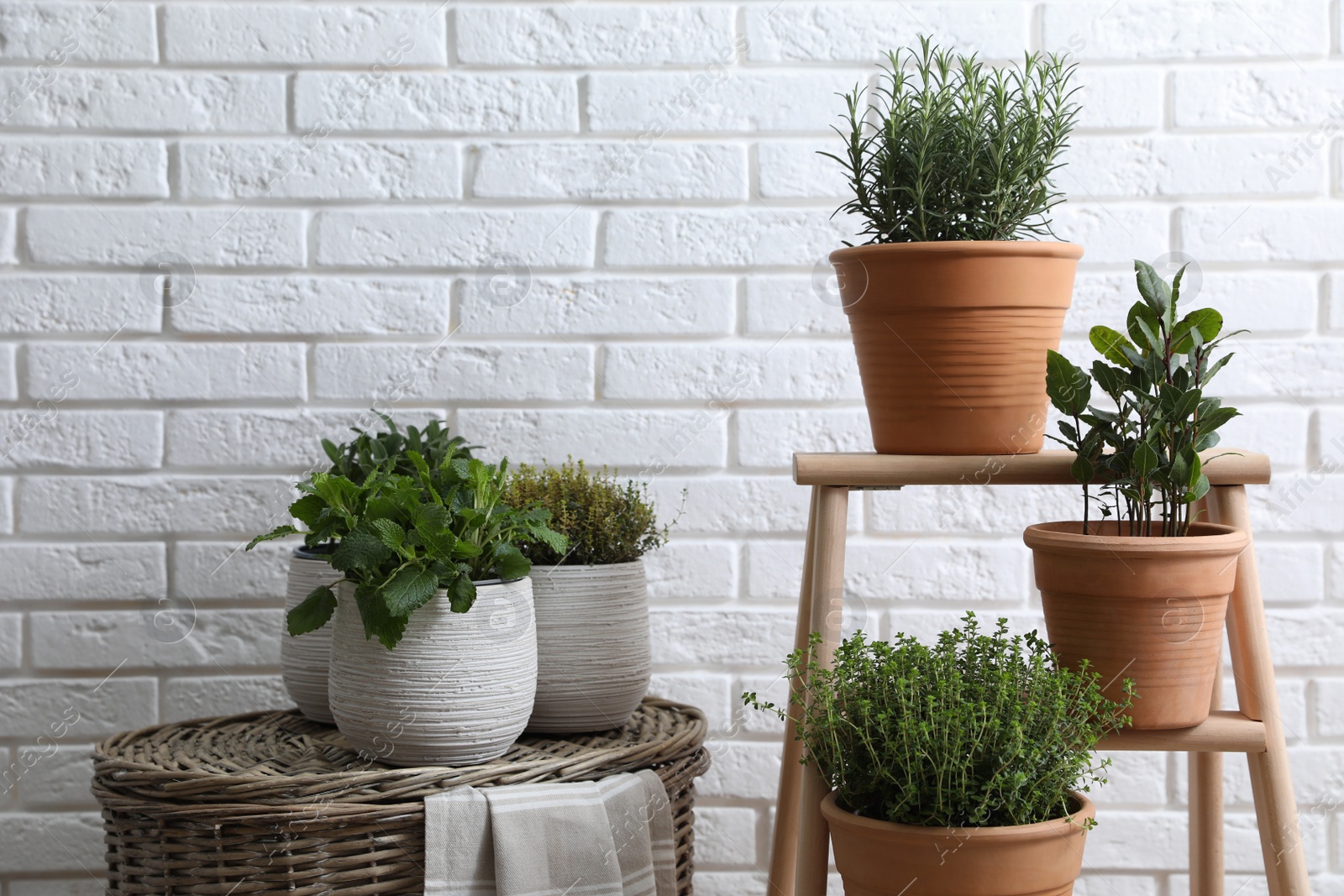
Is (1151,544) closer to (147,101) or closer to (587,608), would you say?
(587,608)

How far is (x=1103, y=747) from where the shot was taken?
0.98 metres

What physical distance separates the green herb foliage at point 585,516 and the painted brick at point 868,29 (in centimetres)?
66

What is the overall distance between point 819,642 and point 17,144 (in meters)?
1.26

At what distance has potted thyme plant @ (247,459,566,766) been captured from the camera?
1.02 m

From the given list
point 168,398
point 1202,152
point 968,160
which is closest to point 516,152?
point 168,398

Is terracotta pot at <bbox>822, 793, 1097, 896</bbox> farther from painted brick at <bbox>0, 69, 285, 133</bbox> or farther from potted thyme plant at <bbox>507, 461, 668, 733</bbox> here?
painted brick at <bbox>0, 69, 285, 133</bbox>

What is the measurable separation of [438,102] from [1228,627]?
116cm

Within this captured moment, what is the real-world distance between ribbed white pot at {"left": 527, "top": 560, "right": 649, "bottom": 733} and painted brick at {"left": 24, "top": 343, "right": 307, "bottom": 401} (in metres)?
0.55

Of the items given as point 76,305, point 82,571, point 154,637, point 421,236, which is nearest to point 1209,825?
point 421,236

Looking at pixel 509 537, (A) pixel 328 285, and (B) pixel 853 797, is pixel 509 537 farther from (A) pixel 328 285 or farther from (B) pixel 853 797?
(A) pixel 328 285

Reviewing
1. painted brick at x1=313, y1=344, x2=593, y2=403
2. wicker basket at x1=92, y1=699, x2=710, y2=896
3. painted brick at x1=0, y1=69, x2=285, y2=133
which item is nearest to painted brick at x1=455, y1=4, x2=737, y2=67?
painted brick at x1=0, y1=69, x2=285, y2=133

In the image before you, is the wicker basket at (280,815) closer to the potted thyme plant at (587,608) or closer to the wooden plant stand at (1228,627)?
the potted thyme plant at (587,608)

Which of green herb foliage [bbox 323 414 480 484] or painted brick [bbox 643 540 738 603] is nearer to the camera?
green herb foliage [bbox 323 414 480 484]

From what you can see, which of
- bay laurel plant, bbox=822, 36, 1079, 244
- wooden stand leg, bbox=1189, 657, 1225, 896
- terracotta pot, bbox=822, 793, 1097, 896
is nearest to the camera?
terracotta pot, bbox=822, 793, 1097, 896
